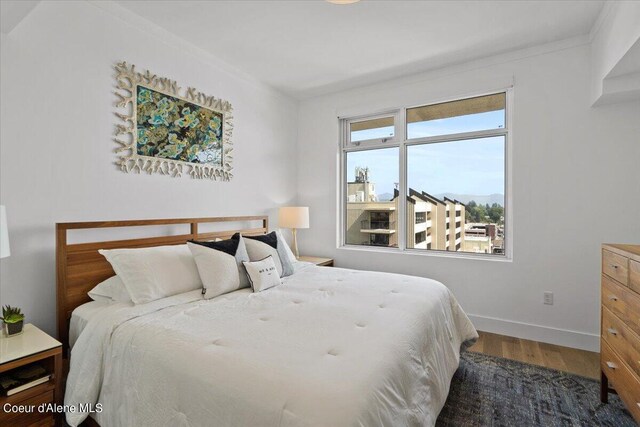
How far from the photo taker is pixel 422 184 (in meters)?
3.74

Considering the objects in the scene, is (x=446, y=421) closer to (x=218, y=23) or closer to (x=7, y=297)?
(x=7, y=297)

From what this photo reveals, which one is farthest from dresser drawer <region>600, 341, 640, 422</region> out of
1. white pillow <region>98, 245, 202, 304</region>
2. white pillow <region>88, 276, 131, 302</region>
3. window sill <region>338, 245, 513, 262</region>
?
white pillow <region>88, 276, 131, 302</region>

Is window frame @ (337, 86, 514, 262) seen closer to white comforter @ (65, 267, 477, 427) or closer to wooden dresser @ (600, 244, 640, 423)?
wooden dresser @ (600, 244, 640, 423)

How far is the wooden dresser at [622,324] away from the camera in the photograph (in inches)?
63.6

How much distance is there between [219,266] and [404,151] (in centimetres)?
258

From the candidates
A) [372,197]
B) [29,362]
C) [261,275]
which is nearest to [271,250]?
[261,275]

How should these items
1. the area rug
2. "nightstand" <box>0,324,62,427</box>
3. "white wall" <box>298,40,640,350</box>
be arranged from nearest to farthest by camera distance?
"nightstand" <box>0,324,62,427</box> < the area rug < "white wall" <box>298,40,640,350</box>

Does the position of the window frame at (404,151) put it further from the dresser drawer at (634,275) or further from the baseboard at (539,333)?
the dresser drawer at (634,275)

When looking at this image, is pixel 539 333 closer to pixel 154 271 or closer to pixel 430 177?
pixel 430 177

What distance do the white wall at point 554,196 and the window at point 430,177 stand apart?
22 cm

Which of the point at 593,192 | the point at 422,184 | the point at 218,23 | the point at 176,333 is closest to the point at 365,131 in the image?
the point at 422,184

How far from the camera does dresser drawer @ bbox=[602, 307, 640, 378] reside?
161 centimetres

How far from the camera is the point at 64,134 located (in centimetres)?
215

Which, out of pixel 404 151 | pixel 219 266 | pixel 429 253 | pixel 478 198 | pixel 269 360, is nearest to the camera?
pixel 269 360
